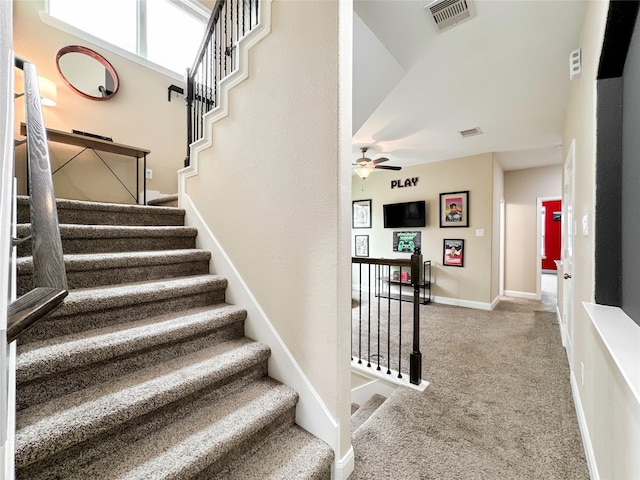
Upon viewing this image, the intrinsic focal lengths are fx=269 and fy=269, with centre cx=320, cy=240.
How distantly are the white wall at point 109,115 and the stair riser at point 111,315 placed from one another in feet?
7.99

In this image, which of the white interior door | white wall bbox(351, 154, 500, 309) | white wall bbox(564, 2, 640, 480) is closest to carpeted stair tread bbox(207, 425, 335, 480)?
white wall bbox(564, 2, 640, 480)

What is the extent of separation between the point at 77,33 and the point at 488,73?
443cm

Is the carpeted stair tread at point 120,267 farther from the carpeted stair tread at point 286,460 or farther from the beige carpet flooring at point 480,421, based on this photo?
the beige carpet flooring at point 480,421

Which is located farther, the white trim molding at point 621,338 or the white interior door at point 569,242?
the white interior door at point 569,242

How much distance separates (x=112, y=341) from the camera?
1271mm

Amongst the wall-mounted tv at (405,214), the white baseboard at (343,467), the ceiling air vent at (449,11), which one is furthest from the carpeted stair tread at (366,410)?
the wall-mounted tv at (405,214)

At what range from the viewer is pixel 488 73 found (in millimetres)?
2510

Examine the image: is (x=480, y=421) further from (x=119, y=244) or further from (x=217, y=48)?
(x=217, y=48)

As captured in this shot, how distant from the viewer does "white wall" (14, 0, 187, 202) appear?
110 inches

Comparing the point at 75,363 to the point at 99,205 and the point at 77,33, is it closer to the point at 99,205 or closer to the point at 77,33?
the point at 99,205

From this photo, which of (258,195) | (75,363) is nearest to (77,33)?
(258,195)

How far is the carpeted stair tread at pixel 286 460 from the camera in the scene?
1177 millimetres

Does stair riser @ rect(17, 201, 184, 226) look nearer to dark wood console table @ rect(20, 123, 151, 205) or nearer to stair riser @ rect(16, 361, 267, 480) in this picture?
dark wood console table @ rect(20, 123, 151, 205)

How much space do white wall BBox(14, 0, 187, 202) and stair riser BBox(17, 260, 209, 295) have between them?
2.13m
